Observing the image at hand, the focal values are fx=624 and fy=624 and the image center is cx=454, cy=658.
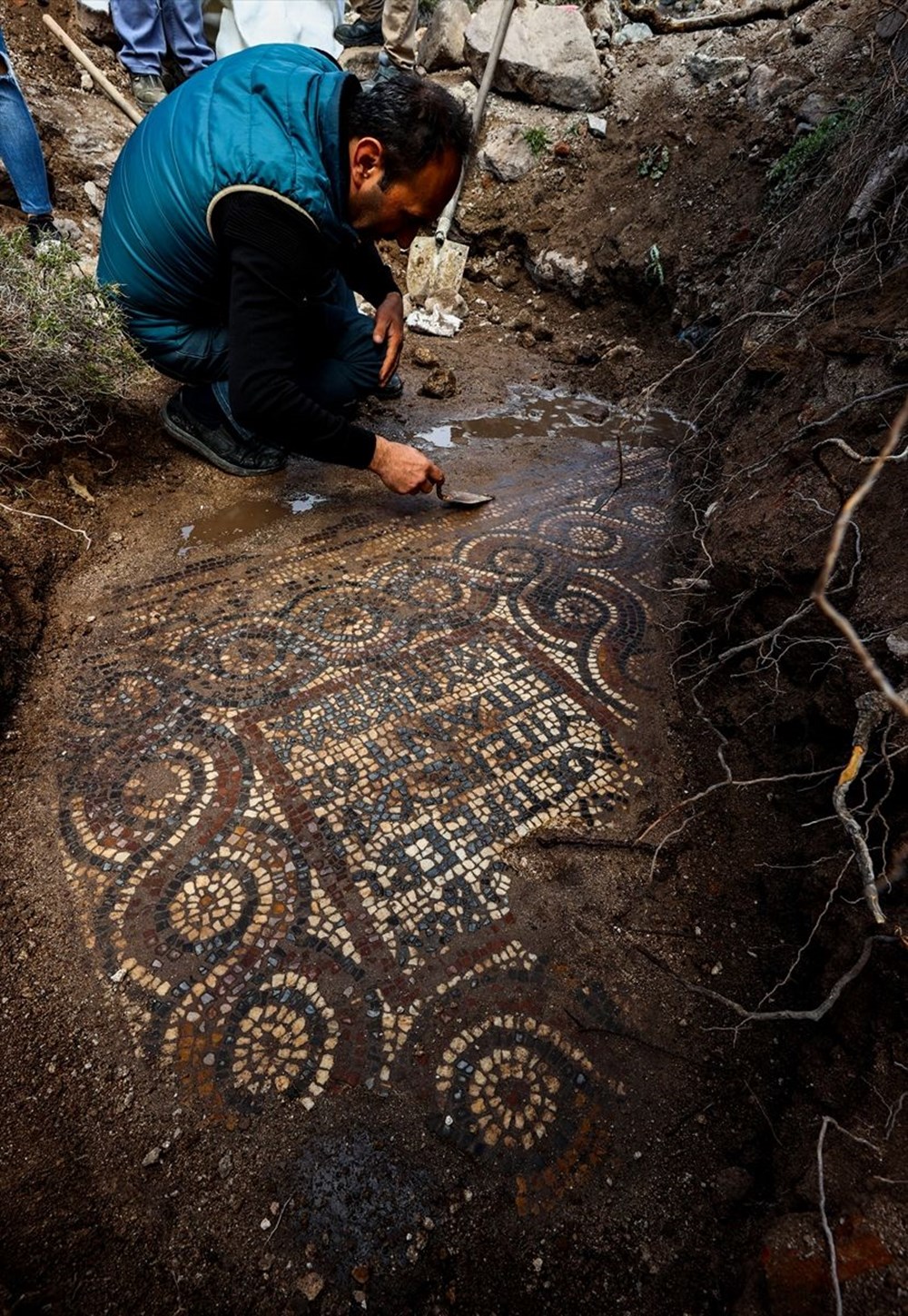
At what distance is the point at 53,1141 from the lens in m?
1.08

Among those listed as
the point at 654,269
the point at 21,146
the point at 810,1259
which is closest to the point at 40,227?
the point at 21,146

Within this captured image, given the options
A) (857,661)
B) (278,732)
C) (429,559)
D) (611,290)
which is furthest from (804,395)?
(611,290)

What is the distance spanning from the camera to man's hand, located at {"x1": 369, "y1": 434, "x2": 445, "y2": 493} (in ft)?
7.23

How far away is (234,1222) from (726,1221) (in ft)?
2.69

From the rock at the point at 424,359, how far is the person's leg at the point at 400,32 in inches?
141

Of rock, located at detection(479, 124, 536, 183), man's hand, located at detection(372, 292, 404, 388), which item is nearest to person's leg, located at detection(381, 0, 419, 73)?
rock, located at detection(479, 124, 536, 183)

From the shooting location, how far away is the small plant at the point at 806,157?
3164 mm

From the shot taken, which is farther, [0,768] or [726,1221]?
[0,768]

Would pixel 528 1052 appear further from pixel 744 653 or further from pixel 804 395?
pixel 804 395

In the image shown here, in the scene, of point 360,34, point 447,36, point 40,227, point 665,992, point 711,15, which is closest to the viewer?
point 665,992

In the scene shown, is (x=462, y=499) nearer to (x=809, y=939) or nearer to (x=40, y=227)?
(x=809, y=939)

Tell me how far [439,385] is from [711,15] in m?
4.01

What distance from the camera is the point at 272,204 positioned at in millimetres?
1712

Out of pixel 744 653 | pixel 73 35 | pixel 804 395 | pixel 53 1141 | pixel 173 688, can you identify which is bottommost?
pixel 53 1141
